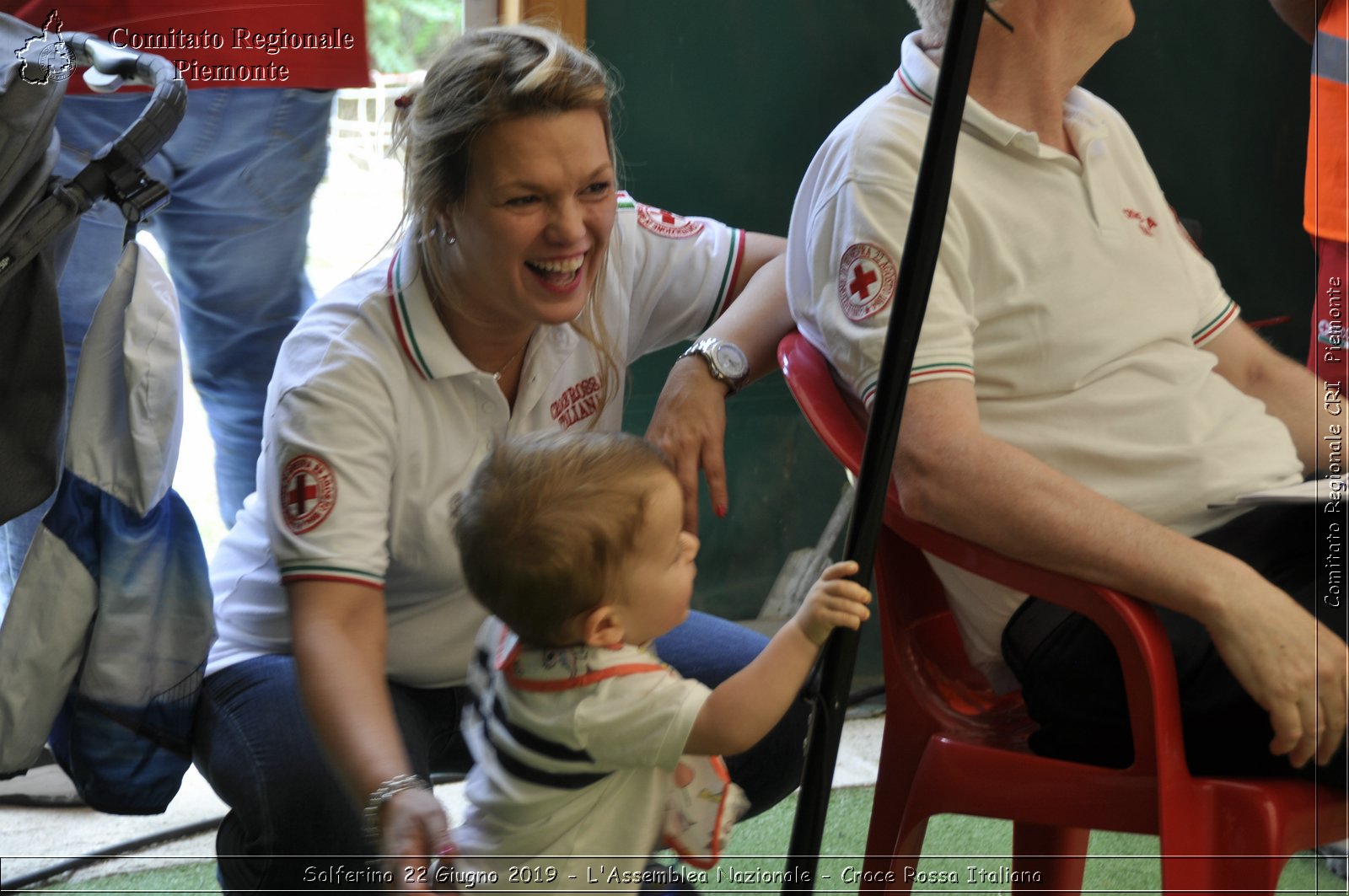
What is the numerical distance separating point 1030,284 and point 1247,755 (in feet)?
1.65

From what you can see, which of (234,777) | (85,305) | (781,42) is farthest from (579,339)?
(781,42)

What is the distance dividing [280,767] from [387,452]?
32 centimetres

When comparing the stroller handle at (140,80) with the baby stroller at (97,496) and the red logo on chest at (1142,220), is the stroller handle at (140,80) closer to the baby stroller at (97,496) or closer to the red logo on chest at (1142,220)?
the baby stroller at (97,496)

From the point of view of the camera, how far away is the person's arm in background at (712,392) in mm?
1469

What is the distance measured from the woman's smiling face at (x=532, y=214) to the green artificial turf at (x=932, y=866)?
2.87 ft

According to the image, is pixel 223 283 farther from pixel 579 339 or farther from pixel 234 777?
pixel 234 777

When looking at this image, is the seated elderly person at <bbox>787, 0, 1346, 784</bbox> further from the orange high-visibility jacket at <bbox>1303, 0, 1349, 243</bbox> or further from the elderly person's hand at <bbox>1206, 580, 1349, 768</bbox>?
the orange high-visibility jacket at <bbox>1303, 0, 1349, 243</bbox>

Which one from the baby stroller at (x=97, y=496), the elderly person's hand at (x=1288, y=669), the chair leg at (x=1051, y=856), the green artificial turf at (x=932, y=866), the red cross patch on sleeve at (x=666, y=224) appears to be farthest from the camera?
the green artificial turf at (x=932, y=866)

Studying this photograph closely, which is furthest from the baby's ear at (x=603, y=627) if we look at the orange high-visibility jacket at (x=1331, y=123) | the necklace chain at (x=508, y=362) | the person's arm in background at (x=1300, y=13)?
the person's arm in background at (x=1300, y=13)

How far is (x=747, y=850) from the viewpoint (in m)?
2.02

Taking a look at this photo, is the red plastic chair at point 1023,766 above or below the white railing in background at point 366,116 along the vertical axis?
below

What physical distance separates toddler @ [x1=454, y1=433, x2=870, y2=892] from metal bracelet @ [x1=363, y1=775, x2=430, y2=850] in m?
0.07

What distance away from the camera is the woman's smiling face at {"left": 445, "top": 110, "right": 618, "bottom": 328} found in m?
1.32

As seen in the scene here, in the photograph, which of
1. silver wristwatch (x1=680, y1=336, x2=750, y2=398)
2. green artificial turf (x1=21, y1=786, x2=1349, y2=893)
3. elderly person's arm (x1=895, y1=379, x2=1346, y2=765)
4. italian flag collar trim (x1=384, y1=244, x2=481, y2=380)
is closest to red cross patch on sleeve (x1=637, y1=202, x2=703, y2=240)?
silver wristwatch (x1=680, y1=336, x2=750, y2=398)
